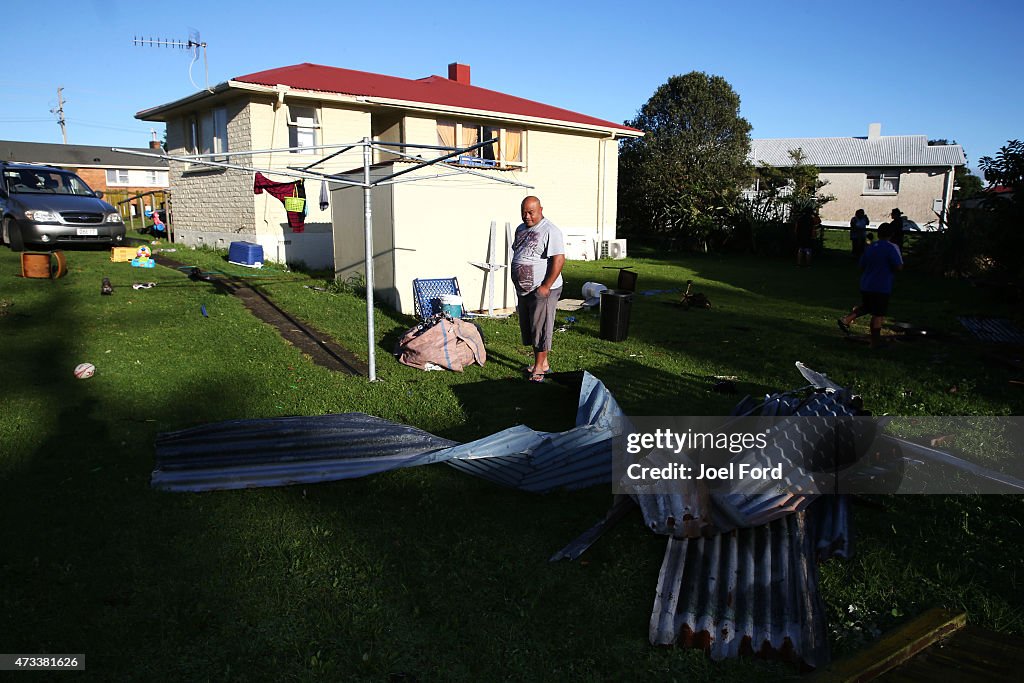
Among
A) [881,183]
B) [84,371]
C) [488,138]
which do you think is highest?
[881,183]

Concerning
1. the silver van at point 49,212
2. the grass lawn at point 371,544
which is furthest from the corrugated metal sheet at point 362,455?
the silver van at point 49,212

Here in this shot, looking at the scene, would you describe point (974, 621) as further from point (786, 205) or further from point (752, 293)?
point (786, 205)

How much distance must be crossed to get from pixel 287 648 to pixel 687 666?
1.67 m

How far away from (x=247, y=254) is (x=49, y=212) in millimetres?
3812

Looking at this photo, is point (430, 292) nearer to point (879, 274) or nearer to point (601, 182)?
point (879, 274)

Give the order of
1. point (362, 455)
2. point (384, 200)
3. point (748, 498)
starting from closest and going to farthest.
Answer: point (748, 498), point (362, 455), point (384, 200)

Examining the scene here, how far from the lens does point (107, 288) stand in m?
10.3

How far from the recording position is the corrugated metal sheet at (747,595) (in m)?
2.87

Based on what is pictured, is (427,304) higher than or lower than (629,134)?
lower

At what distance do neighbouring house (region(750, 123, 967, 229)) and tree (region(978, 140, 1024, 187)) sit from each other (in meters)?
27.6

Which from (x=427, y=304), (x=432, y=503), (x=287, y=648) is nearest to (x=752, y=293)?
(x=427, y=304)

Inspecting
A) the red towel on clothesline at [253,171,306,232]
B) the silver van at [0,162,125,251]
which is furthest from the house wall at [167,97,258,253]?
the red towel on clothesline at [253,171,306,232]

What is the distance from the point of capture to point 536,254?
6.90m

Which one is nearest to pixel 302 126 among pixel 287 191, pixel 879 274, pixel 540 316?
pixel 287 191
